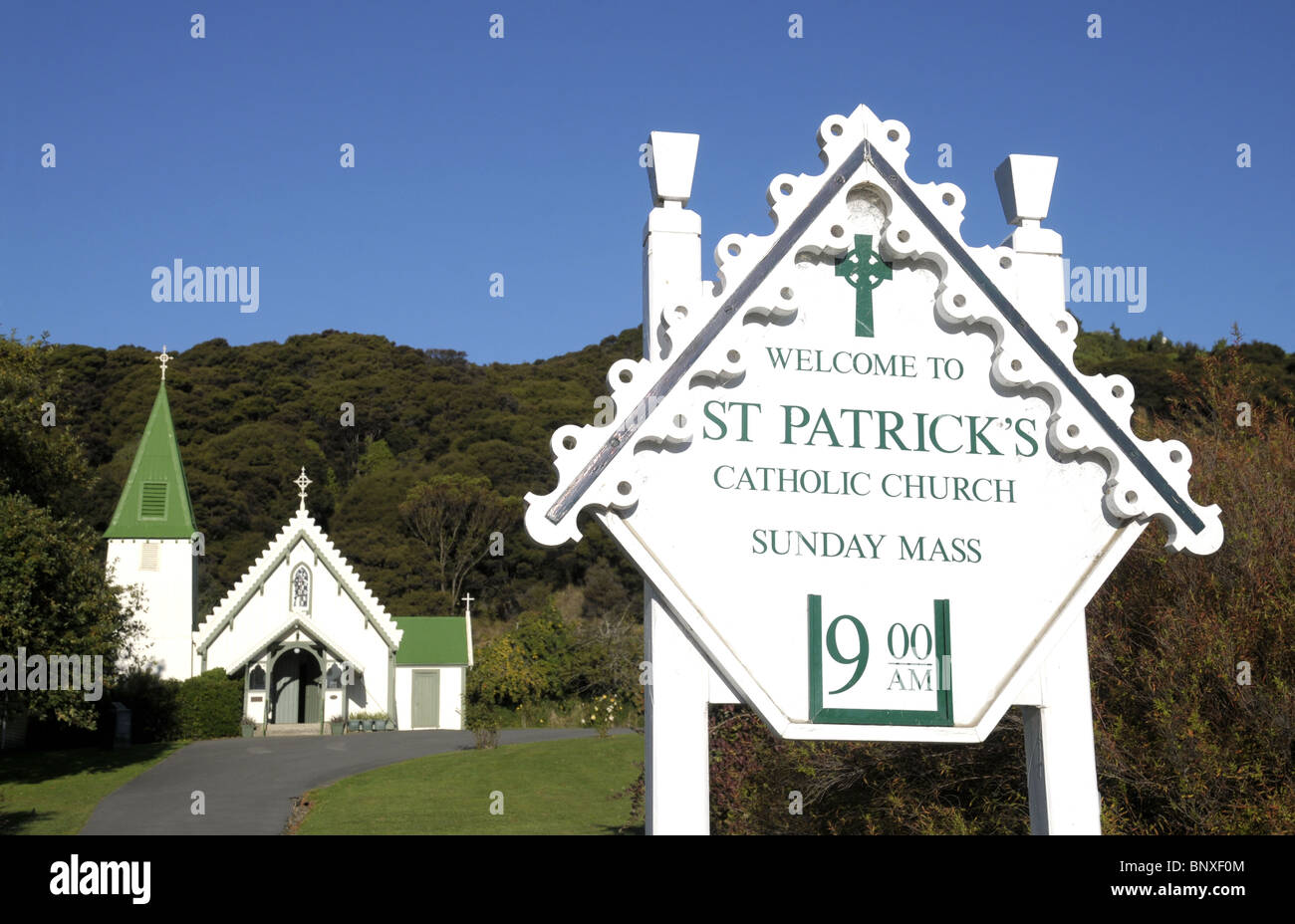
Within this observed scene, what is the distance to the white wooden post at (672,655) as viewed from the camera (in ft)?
17.1

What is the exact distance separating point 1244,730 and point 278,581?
115 ft

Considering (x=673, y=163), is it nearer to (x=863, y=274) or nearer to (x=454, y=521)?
(x=863, y=274)

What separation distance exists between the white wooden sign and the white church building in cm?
3508

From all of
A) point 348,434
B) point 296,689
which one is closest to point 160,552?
point 296,689

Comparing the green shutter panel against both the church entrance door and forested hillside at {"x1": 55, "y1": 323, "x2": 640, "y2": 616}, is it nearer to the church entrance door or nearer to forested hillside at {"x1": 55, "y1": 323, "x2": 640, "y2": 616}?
the church entrance door

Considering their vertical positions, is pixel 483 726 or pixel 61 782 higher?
pixel 483 726

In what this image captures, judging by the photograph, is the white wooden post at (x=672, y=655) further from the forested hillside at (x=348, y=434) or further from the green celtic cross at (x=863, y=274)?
the forested hillside at (x=348, y=434)

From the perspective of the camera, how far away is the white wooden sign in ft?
17.6

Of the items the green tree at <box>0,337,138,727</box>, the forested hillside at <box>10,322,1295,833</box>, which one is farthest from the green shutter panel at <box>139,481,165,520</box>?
the green tree at <box>0,337,138,727</box>

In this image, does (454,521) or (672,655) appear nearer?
(672,655)

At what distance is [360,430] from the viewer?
2835 inches

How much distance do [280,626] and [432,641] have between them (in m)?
5.13

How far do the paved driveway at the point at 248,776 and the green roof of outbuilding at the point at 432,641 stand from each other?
2772 mm
